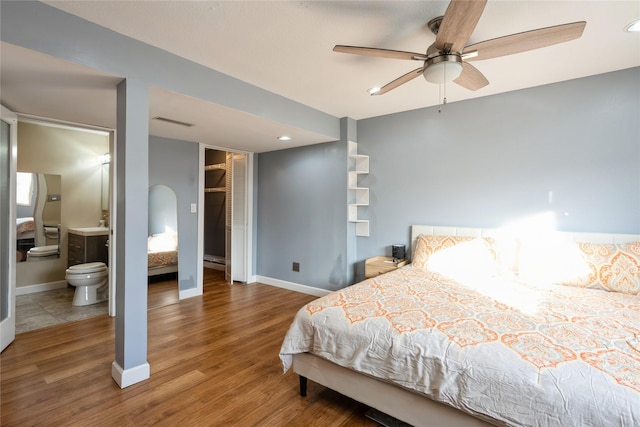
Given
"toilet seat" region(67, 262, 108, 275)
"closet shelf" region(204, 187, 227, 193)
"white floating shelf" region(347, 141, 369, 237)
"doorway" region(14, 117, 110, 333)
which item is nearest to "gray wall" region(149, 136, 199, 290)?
"toilet seat" region(67, 262, 108, 275)

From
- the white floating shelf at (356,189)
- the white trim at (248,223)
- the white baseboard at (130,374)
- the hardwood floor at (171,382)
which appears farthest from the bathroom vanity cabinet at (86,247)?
the white floating shelf at (356,189)

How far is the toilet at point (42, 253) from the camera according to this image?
4.48 metres

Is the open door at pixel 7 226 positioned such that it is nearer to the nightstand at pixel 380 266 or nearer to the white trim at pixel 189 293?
the white trim at pixel 189 293

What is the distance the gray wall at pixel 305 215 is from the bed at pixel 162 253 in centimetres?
137

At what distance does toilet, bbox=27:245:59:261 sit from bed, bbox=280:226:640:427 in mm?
4607

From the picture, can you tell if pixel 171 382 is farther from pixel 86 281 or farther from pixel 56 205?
pixel 56 205

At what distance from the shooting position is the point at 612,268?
2430 millimetres

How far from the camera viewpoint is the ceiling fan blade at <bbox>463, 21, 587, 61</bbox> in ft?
5.28

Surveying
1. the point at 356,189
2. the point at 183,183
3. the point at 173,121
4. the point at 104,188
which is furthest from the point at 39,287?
the point at 356,189

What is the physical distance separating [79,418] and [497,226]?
3763 mm

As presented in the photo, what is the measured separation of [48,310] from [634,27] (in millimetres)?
6018

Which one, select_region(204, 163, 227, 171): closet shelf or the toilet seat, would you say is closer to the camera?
the toilet seat

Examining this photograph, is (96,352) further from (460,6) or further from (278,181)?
(460,6)

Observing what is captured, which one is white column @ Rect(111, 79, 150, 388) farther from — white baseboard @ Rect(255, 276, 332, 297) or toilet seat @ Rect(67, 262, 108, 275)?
white baseboard @ Rect(255, 276, 332, 297)
